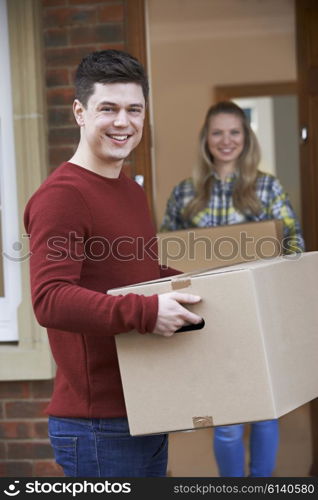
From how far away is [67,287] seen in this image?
1.68m

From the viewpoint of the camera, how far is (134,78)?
6.06ft

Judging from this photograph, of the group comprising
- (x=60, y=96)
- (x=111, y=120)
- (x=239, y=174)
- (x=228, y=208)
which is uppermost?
(x=60, y=96)

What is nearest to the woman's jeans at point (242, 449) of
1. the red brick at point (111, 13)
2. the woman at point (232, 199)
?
the woman at point (232, 199)

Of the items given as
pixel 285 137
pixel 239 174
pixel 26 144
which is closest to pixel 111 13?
pixel 26 144

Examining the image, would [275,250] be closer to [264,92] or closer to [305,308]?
[305,308]

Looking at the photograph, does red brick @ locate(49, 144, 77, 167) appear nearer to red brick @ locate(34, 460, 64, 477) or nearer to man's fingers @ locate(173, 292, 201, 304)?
red brick @ locate(34, 460, 64, 477)

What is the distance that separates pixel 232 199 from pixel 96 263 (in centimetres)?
191

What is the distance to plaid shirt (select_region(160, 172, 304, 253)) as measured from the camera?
358 cm

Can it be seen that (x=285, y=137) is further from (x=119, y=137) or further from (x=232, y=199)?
(x=119, y=137)

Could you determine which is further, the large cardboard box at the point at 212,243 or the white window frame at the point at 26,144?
the white window frame at the point at 26,144

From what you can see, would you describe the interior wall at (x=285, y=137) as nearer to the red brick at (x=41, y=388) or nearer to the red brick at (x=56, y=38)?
the red brick at (x=56, y=38)

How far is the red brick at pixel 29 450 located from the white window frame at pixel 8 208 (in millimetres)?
496

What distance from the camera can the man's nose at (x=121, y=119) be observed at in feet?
5.97

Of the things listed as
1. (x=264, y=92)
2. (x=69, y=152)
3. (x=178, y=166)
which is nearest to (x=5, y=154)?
(x=69, y=152)
